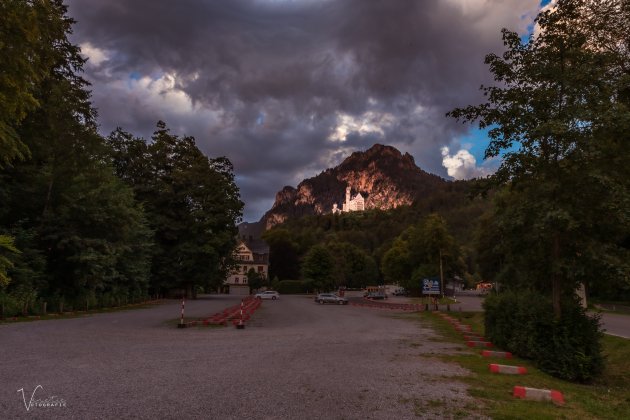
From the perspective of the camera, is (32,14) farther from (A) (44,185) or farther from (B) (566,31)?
(A) (44,185)

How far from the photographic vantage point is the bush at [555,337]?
10961 mm

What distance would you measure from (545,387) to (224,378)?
668 cm

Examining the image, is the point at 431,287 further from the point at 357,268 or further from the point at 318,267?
the point at 357,268

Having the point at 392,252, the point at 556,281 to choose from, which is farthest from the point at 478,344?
the point at 392,252

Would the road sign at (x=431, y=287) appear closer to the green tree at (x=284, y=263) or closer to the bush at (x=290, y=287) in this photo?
the bush at (x=290, y=287)

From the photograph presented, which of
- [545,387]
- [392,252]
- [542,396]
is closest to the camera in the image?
[542,396]

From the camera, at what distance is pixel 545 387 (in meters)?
9.41

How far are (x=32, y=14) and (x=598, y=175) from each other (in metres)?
14.3

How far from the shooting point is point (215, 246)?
5588 centimetres

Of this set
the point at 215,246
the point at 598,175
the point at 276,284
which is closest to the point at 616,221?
the point at 598,175

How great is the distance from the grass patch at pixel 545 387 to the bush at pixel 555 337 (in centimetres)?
37

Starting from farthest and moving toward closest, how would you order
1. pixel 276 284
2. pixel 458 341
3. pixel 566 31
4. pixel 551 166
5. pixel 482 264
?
pixel 276 284
pixel 482 264
pixel 458 341
pixel 566 31
pixel 551 166

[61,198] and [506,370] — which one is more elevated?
[61,198]

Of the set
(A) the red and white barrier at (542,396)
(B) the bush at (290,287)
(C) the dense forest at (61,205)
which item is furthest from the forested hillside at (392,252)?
(C) the dense forest at (61,205)
